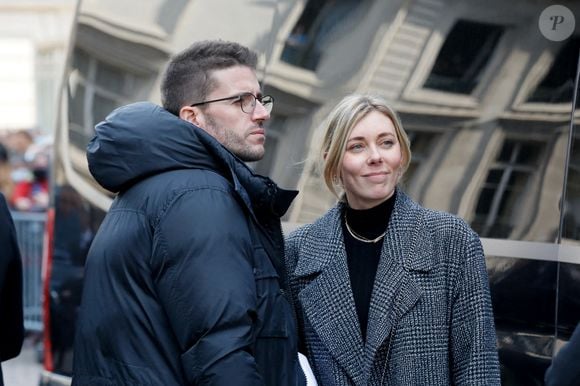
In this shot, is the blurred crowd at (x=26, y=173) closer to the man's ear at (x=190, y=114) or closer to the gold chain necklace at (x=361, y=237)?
the gold chain necklace at (x=361, y=237)

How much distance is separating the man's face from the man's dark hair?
0.07 ft

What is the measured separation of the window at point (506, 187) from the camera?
349 cm

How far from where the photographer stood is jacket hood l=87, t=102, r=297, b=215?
8.25ft

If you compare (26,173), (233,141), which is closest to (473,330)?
(233,141)

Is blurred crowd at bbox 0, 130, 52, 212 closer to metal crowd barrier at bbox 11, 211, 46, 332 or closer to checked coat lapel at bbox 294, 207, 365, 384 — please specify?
metal crowd barrier at bbox 11, 211, 46, 332

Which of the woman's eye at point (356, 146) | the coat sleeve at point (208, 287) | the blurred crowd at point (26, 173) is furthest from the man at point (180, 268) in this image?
the blurred crowd at point (26, 173)

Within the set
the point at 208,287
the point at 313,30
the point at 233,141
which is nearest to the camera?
the point at 208,287

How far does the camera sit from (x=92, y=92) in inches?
189

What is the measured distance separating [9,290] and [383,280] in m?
1.22

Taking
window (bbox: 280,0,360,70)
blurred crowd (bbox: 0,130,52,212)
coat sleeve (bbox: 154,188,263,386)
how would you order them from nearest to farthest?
coat sleeve (bbox: 154,188,263,386) < window (bbox: 280,0,360,70) < blurred crowd (bbox: 0,130,52,212)

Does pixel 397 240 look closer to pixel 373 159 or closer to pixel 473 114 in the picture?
pixel 373 159

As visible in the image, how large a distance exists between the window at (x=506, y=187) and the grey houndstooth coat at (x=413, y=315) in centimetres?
62

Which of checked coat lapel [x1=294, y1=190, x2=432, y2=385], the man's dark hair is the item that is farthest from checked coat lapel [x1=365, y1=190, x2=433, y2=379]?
the man's dark hair

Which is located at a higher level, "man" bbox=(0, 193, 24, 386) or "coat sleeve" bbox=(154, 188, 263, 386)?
"coat sleeve" bbox=(154, 188, 263, 386)
